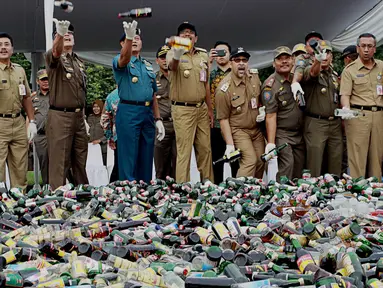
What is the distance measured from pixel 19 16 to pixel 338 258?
21.8ft

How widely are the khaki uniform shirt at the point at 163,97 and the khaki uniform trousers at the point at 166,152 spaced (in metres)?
0.12

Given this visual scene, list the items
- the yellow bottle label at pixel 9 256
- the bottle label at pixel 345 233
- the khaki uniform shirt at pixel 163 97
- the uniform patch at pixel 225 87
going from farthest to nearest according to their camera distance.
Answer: the khaki uniform shirt at pixel 163 97 < the uniform patch at pixel 225 87 < the bottle label at pixel 345 233 < the yellow bottle label at pixel 9 256

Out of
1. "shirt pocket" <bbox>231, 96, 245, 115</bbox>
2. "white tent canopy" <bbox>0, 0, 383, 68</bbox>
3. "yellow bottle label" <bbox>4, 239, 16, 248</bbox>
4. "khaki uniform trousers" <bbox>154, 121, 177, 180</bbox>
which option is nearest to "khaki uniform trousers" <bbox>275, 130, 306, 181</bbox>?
"shirt pocket" <bbox>231, 96, 245, 115</bbox>

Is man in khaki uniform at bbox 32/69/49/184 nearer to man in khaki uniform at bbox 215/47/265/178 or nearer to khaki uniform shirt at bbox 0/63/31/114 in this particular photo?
khaki uniform shirt at bbox 0/63/31/114

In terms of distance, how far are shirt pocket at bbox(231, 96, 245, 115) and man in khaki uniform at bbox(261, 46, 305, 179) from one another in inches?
7.9

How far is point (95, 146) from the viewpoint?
885 centimetres

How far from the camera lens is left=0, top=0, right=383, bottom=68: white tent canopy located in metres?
8.23

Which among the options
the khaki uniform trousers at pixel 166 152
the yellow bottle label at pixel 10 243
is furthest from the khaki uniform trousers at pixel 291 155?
the yellow bottle label at pixel 10 243

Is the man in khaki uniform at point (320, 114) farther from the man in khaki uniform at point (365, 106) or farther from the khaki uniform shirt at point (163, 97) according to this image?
the khaki uniform shirt at point (163, 97)

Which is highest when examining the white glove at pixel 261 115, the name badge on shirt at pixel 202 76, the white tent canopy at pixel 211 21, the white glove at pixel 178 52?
the white tent canopy at pixel 211 21

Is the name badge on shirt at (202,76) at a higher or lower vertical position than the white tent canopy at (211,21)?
lower

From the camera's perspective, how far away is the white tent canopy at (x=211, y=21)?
8227 mm

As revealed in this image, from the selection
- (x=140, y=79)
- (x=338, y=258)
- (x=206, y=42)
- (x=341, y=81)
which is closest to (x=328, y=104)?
(x=341, y=81)

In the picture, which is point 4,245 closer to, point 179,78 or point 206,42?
point 179,78
